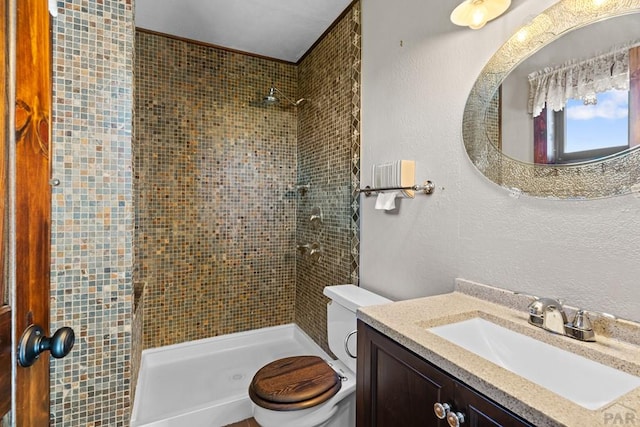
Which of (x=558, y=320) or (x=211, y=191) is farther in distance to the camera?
(x=211, y=191)

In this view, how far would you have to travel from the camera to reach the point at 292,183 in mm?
2951

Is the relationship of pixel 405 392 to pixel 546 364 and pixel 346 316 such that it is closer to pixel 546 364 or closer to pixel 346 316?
pixel 546 364

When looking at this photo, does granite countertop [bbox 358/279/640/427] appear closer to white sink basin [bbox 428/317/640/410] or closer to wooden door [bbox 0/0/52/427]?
white sink basin [bbox 428/317/640/410]

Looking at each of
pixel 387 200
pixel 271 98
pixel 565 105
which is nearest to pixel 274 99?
pixel 271 98

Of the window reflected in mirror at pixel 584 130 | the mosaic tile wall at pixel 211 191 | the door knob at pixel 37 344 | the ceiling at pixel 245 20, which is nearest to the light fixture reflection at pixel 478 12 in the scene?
the window reflected in mirror at pixel 584 130

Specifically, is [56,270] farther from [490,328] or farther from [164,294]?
[490,328]

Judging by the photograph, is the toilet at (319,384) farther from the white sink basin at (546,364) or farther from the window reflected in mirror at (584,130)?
the window reflected in mirror at (584,130)

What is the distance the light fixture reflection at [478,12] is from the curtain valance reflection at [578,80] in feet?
0.92

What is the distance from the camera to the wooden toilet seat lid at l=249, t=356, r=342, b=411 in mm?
1384

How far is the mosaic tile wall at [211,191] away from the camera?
95.7 inches

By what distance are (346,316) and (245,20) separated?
2153 millimetres

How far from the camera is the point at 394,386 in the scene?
0.91m

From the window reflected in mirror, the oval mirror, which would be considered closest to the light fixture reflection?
the oval mirror

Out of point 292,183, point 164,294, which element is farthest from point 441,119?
point 164,294
